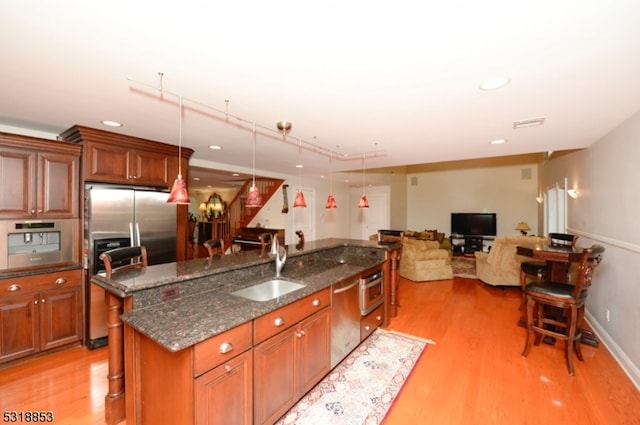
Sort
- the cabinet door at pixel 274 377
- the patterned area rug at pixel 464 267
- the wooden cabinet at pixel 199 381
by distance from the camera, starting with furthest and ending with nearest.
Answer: the patterned area rug at pixel 464 267 < the cabinet door at pixel 274 377 < the wooden cabinet at pixel 199 381

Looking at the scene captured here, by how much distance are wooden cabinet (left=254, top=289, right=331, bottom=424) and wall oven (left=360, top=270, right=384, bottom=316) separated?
0.68m

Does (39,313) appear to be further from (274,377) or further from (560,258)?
(560,258)

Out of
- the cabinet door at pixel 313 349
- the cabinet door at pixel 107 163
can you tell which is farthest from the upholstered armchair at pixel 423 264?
the cabinet door at pixel 107 163

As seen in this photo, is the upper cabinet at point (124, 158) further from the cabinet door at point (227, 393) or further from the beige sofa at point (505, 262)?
the beige sofa at point (505, 262)

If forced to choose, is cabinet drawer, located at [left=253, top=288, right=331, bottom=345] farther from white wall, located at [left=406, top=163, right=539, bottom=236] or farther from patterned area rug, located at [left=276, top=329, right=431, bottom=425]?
white wall, located at [left=406, top=163, right=539, bottom=236]

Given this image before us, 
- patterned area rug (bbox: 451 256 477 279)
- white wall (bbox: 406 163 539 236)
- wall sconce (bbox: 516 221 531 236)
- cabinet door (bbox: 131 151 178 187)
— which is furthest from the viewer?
white wall (bbox: 406 163 539 236)

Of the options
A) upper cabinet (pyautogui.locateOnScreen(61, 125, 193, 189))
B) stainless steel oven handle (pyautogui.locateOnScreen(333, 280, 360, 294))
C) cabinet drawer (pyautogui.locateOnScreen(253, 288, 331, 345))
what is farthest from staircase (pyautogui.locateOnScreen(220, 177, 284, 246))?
cabinet drawer (pyautogui.locateOnScreen(253, 288, 331, 345))

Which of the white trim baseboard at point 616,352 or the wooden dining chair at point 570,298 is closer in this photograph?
the white trim baseboard at point 616,352

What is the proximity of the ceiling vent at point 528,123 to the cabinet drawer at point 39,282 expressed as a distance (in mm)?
4913

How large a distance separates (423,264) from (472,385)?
136 inches

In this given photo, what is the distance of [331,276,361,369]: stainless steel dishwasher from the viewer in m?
2.48

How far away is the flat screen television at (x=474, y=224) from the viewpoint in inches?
353

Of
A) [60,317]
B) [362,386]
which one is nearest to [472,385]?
[362,386]

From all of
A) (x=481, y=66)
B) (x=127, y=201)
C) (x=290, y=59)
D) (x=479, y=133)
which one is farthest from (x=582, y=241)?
(x=127, y=201)
